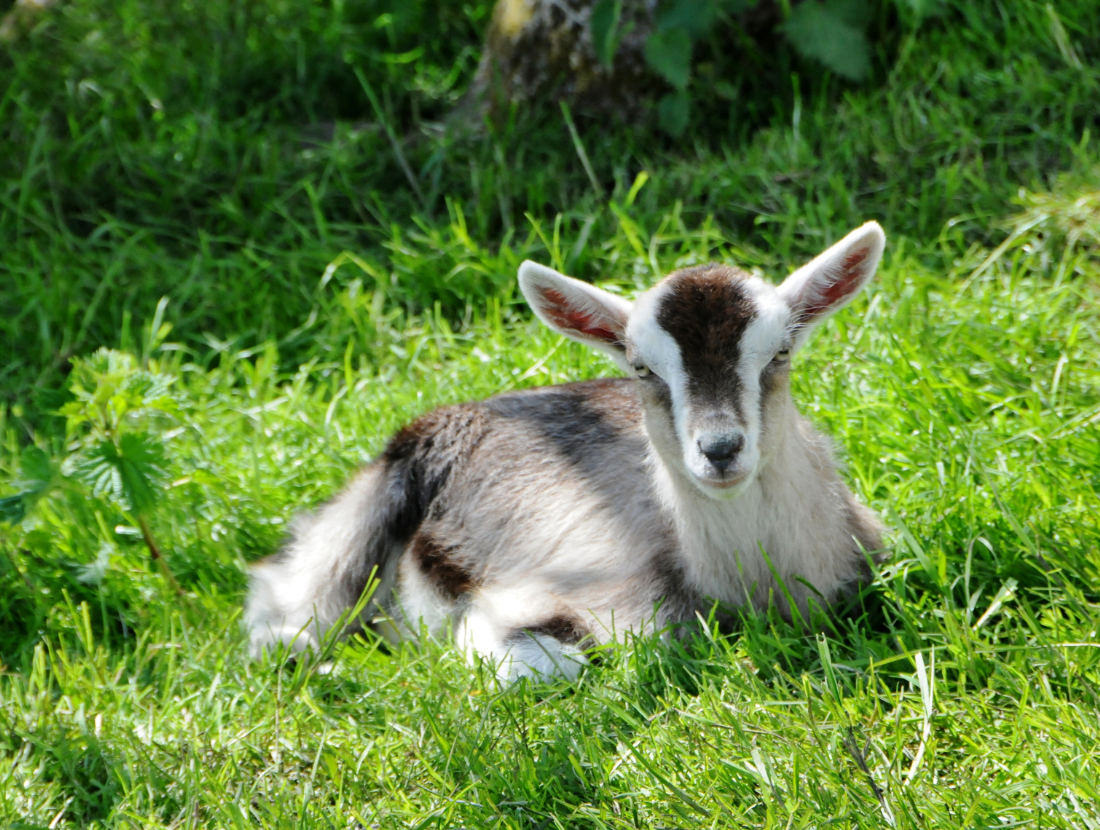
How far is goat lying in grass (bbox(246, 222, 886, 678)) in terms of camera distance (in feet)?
11.1

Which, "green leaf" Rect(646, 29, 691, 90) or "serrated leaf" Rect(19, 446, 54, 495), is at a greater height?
"green leaf" Rect(646, 29, 691, 90)

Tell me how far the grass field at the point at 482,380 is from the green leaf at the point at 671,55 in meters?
0.49

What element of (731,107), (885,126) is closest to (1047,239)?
(885,126)

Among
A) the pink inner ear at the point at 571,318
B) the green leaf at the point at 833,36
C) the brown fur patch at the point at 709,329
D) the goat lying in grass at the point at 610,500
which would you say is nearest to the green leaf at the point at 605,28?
the green leaf at the point at 833,36

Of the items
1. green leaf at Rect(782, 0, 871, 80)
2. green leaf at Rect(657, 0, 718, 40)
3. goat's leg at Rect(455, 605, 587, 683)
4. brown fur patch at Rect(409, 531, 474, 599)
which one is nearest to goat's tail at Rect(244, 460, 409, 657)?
brown fur patch at Rect(409, 531, 474, 599)

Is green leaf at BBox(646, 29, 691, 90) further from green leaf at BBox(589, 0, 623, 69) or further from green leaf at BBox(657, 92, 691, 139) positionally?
green leaf at BBox(657, 92, 691, 139)

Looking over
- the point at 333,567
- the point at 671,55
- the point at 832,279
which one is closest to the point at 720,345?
the point at 832,279

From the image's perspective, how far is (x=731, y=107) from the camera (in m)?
6.34

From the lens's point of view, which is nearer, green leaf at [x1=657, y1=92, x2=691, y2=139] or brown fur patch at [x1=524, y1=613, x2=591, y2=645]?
brown fur patch at [x1=524, y1=613, x2=591, y2=645]

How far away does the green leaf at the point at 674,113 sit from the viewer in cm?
609

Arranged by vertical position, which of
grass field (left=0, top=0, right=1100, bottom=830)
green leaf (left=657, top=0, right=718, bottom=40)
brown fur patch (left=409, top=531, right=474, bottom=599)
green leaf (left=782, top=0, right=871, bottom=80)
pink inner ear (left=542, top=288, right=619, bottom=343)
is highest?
green leaf (left=657, top=0, right=718, bottom=40)

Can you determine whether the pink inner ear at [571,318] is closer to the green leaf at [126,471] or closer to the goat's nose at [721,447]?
the goat's nose at [721,447]

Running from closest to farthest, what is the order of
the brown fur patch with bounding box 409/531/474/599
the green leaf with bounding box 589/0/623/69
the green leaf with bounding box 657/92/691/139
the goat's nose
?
the goat's nose → the brown fur patch with bounding box 409/531/474/599 → the green leaf with bounding box 589/0/623/69 → the green leaf with bounding box 657/92/691/139

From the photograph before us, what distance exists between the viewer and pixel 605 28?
5.95 meters
